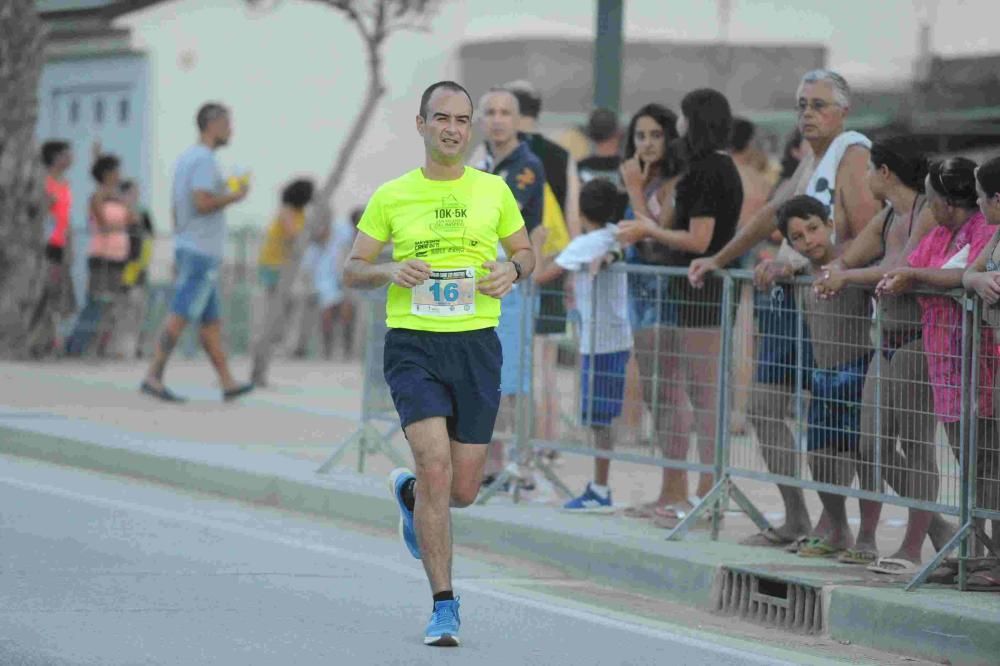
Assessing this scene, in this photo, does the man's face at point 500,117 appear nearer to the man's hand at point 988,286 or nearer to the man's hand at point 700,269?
the man's hand at point 700,269

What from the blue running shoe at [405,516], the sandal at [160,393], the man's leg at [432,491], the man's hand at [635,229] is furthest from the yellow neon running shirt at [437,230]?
the sandal at [160,393]

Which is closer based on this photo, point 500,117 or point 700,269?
point 700,269

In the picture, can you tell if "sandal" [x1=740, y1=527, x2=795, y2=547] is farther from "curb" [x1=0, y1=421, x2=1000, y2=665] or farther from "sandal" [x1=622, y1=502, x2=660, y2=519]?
"sandal" [x1=622, y1=502, x2=660, y2=519]

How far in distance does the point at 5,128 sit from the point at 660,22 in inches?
407

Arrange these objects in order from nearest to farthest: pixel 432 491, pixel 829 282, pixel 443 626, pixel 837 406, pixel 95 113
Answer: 1. pixel 443 626
2. pixel 432 491
3. pixel 829 282
4. pixel 837 406
5. pixel 95 113

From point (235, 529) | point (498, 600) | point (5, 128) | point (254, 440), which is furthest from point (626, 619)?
point (5, 128)

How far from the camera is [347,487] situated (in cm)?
1134

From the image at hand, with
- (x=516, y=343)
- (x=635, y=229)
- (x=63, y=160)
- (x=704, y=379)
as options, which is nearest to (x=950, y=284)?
(x=704, y=379)

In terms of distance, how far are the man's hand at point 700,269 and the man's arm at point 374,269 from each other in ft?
6.91

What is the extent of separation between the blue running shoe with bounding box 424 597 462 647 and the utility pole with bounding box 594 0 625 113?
22.7ft

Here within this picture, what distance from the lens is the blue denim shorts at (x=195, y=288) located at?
15.3 metres

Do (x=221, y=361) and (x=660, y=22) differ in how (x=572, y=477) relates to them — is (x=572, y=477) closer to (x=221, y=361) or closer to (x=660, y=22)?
(x=221, y=361)

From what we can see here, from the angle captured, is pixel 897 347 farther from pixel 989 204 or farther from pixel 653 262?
pixel 653 262

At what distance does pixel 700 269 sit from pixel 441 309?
2.20m
